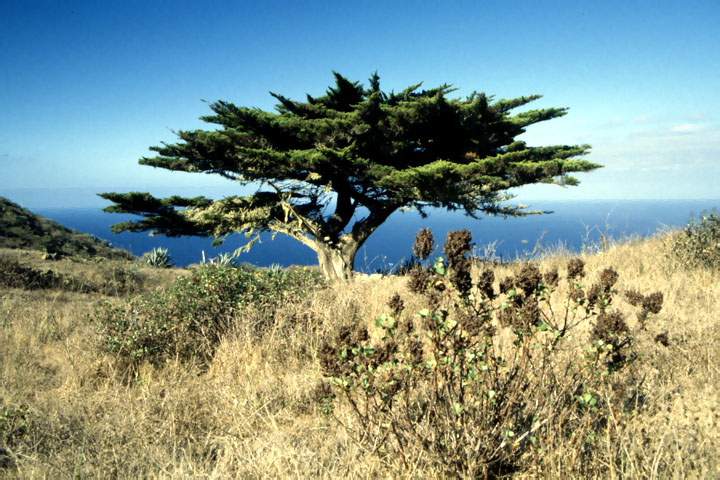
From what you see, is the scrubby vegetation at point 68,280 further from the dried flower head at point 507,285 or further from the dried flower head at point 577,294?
the dried flower head at point 577,294

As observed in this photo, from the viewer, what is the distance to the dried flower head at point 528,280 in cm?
247

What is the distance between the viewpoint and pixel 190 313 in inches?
239

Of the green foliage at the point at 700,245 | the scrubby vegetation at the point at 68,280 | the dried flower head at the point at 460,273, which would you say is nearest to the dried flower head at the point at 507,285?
the dried flower head at the point at 460,273

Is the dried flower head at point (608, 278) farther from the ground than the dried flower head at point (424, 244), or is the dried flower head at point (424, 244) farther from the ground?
the dried flower head at point (424, 244)

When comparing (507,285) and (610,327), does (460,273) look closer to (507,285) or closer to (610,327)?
(507,285)

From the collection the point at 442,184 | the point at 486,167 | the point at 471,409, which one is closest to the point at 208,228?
the point at 442,184

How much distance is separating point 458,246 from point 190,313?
4.76 metres

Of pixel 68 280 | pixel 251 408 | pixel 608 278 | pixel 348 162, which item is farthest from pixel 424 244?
pixel 68 280

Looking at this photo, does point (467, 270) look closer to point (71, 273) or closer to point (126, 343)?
point (126, 343)

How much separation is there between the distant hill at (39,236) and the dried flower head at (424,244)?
26169mm

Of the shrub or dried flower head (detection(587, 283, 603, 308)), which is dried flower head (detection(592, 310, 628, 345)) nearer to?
the shrub

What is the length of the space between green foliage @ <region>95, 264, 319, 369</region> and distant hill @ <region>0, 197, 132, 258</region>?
21.3 meters

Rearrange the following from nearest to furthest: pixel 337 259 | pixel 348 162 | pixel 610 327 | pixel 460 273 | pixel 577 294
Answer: pixel 460 273 < pixel 610 327 < pixel 577 294 < pixel 348 162 < pixel 337 259

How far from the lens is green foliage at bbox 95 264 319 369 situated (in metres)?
5.48
